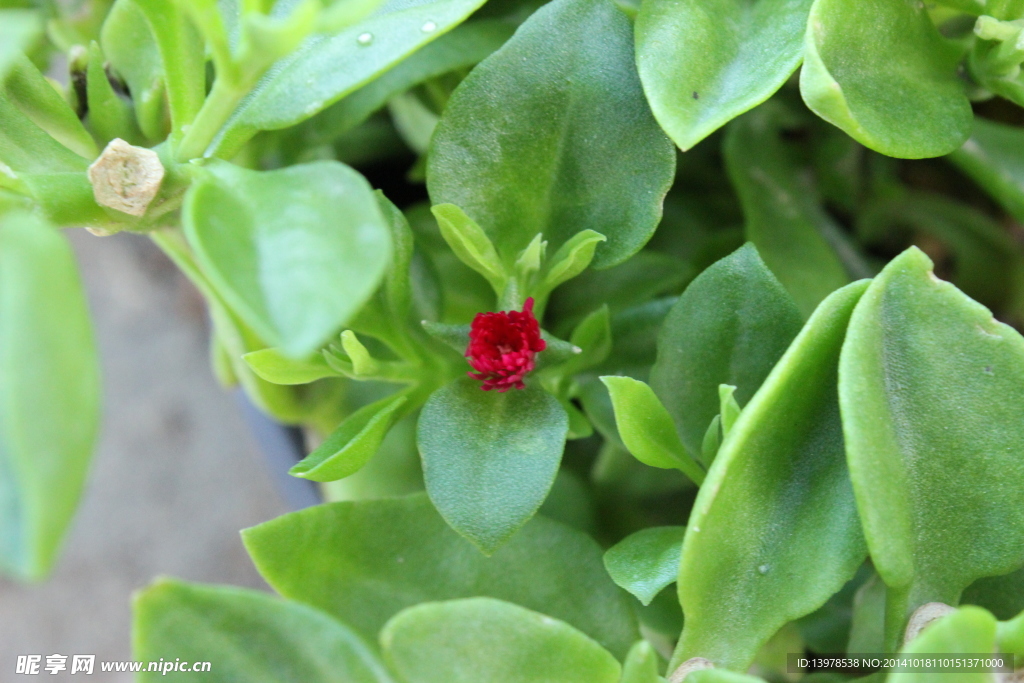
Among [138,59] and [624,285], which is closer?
[138,59]

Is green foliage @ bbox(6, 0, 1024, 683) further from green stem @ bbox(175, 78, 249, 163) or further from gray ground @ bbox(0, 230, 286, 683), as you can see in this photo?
gray ground @ bbox(0, 230, 286, 683)

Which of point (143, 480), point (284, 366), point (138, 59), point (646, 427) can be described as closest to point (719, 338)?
point (646, 427)

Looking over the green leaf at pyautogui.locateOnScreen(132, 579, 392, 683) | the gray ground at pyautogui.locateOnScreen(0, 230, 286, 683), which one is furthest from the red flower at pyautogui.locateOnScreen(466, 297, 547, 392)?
the gray ground at pyautogui.locateOnScreen(0, 230, 286, 683)

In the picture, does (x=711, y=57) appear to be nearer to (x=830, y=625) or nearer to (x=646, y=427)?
(x=646, y=427)

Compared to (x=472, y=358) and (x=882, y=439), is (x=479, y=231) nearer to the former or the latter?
(x=472, y=358)

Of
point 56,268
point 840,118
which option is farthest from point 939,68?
point 56,268
